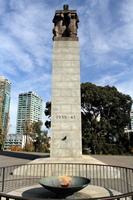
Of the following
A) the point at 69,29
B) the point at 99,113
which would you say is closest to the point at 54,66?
the point at 69,29

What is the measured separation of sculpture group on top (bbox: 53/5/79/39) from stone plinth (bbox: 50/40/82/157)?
1087 mm

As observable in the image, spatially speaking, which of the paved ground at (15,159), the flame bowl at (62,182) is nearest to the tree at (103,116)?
the paved ground at (15,159)

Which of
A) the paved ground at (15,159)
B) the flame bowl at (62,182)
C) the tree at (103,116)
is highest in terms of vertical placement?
the tree at (103,116)

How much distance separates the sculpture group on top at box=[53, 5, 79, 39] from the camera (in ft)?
53.4

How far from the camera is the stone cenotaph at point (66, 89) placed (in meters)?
13.6

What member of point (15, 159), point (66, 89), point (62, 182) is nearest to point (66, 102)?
point (66, 89)

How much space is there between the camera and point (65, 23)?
1677 cm

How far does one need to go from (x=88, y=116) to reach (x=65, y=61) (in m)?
17.2

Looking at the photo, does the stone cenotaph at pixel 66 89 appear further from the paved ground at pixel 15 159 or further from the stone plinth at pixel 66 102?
the paved ground at pixel 15 159

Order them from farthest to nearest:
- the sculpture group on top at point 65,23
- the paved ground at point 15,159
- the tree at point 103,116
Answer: the tree at point 103,116, the sculpture group on top at point 65,23, the paved ground at point 15,159

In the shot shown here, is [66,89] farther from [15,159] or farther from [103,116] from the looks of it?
[103,116]

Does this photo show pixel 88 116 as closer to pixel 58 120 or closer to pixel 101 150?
pixel 101 150

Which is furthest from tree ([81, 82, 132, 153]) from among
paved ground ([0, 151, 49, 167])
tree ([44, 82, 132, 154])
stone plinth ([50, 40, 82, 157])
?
stone plinth ([50, 40, 82, 157])

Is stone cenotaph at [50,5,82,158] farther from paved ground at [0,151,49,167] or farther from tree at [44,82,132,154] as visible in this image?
tree at [44,82,132,154]
